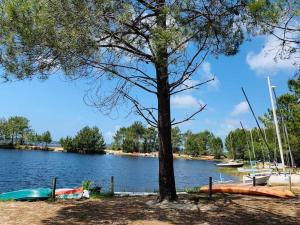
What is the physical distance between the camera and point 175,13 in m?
11.3

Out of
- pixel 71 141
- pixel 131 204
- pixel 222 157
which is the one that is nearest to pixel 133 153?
pixel 71 141

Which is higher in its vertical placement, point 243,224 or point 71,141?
point 71,141

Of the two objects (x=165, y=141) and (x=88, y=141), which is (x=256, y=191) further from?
(x=88, y=141)

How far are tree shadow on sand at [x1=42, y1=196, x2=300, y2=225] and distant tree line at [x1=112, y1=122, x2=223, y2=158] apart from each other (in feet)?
462

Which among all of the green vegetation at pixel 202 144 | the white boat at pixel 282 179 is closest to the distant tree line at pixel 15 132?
the green vegetation at pixel 202 144

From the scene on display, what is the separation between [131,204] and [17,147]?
515 feet

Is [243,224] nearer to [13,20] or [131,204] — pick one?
[131,204]

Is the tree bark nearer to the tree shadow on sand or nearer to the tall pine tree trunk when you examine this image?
the tall pine tree trunk

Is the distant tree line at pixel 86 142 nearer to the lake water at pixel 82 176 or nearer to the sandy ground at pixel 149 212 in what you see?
the lake water at pixel 82 176

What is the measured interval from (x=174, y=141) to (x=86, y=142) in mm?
35534

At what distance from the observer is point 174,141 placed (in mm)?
165250

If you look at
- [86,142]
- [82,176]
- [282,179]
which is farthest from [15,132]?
[282,179]

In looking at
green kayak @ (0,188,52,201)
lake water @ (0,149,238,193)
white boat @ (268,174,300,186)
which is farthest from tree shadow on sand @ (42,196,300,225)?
lake water @ (0,149,238,193)

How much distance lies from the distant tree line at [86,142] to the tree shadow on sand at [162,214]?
150 meters
